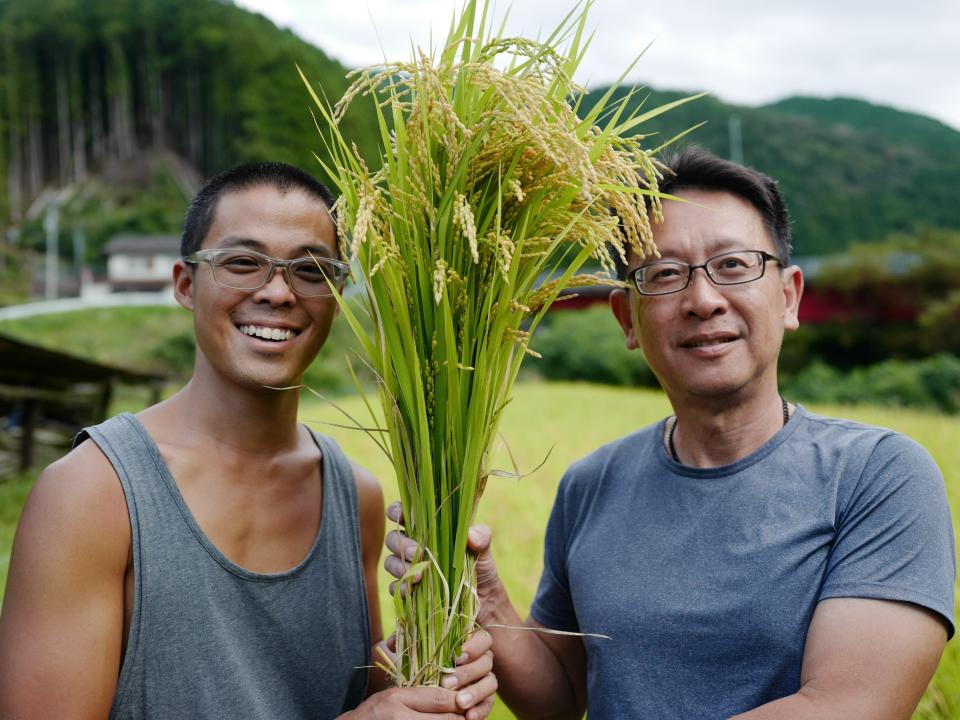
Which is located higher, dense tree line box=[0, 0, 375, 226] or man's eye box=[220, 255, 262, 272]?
dense tree line box=[0, 0, 375, 226]

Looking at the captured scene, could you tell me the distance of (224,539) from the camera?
208 cm

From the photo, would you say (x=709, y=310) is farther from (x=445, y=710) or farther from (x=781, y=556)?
(x=445, y=710)

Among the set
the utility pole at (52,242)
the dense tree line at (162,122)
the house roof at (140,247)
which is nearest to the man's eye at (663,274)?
the utility pole at (52,242)

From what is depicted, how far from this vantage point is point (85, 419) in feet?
31.8

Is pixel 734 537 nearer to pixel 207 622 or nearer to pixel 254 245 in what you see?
pixel 207 622

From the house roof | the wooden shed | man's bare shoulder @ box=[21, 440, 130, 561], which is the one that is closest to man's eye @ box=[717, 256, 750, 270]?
man's bare shoulder @ box=[21, 440, 130, 561]

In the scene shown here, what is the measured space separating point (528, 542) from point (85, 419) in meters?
6.67

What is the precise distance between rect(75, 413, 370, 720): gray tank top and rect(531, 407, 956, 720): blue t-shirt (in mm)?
751

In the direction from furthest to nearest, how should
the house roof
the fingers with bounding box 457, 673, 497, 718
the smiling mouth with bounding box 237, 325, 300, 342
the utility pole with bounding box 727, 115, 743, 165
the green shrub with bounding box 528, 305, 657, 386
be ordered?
1. the utility pole with bounding box 727, 115, 743, 165
2. the house roof
3. the green shrub with bounding box 528, 305, 657, 386
4. the smiling mouth with bounding box 237, 325, 300, 342
5. the fingers with bounding box 457, 673, 497, 718

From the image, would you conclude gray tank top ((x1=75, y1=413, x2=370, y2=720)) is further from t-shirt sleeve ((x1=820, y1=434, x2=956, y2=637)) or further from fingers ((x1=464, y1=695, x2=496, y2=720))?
t-shirt sleeve ((x1=820, y1=434, x2=956, y2=637))

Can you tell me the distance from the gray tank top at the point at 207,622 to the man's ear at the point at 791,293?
4.81ft

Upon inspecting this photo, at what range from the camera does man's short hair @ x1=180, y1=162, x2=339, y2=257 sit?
2.15 m

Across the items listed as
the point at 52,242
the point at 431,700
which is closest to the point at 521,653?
the point at 431,700

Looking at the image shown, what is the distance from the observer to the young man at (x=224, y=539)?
1.80 m
